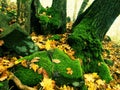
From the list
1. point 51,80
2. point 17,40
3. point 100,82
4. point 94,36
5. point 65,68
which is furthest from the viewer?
point 94,36

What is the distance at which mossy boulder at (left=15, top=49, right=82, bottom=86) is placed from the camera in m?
3.45

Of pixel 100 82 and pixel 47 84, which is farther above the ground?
pixel 47 84

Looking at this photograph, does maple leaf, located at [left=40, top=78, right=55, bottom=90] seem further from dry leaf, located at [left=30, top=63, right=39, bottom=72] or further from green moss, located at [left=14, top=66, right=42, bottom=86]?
dry leaf, located at [left=30, top=63, right=39, bottom=72]

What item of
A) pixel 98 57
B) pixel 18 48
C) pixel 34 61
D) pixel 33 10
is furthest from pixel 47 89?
pixel 33 10

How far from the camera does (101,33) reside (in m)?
Answer: 5.52

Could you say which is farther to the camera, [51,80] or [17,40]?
[17,40]

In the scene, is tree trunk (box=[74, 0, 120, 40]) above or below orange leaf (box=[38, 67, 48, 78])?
above

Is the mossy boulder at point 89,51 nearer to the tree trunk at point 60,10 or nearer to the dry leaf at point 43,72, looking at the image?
the tree trunk at point 60,10

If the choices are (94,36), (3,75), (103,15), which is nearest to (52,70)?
(3,75)

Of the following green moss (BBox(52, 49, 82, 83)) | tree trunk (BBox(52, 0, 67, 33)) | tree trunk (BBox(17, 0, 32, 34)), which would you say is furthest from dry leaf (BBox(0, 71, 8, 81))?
tree trunk (BBox(52, 0, 67, 33))

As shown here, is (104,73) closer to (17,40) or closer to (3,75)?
(17,40)

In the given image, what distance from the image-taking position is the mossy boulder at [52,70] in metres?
3.45

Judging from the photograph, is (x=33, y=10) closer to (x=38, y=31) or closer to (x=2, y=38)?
(x=38, y=31)

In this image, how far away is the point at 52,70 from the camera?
11.9 feet
